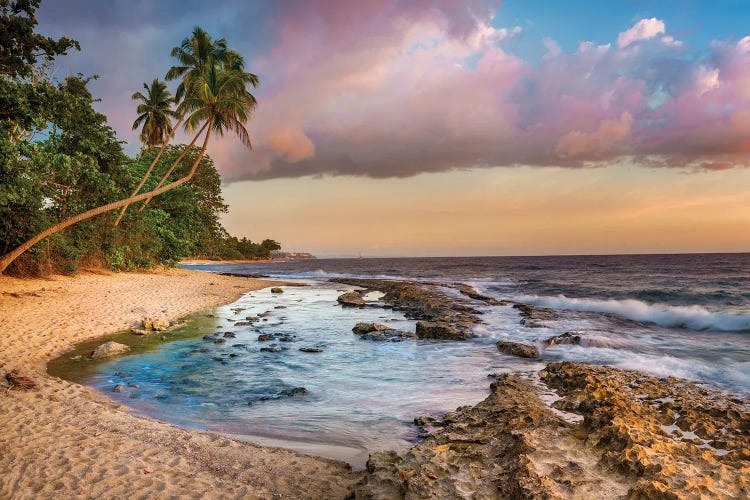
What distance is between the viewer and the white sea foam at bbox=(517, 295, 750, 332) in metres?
18.0

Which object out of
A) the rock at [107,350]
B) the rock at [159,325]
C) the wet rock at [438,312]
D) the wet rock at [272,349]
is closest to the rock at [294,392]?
the wet rock at [272,349]

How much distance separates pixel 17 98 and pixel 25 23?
2338 mm

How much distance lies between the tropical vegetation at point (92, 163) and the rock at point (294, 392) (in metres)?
9.63

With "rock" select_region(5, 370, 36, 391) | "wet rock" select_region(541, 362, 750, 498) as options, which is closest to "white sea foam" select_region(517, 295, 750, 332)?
"wet rock" select_region(541, 362, 750, 498)

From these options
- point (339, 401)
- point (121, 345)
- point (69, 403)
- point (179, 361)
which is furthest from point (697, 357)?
point (121, 345)

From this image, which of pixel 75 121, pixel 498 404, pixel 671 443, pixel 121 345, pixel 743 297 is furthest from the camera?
pixel 743 297

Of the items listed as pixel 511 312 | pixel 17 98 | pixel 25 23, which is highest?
pixel 25 23

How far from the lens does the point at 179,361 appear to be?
1059 cm

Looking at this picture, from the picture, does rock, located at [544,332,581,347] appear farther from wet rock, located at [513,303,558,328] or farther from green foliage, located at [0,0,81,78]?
green foliage, located at [0,0,81,78]

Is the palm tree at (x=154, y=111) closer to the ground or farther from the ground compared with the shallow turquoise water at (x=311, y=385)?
farther from the ground

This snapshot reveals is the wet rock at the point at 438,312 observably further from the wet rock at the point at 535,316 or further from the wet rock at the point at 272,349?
the wet rock at the point at 272,349

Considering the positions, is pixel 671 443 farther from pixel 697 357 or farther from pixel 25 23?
pixel 25 23

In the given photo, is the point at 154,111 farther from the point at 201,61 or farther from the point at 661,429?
the point at 661,429

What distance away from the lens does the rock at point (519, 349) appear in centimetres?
1159
